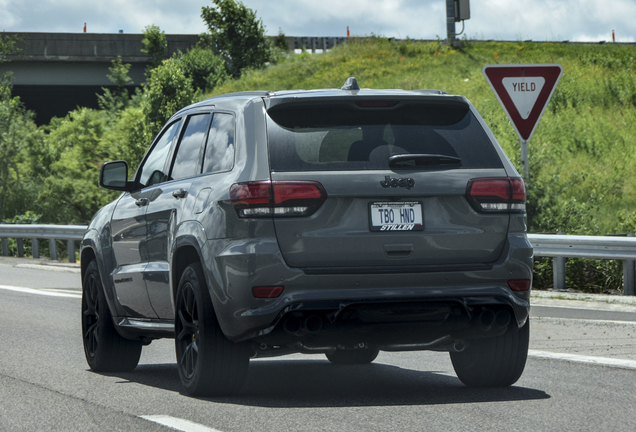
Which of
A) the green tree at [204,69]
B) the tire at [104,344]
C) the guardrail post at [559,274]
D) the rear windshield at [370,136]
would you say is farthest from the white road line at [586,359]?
the green tree at [204,69]

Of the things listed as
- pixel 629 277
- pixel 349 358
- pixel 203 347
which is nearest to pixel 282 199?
pixel 203 347

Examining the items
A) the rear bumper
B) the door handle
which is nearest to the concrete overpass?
the door handle

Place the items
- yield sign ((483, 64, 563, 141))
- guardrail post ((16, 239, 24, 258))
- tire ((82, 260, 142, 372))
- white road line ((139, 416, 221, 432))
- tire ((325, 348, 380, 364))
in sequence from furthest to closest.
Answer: guardrail post ((16, 239, 24, 258))
yield sign ((483, 64, 563, 141))
tire ((325, 348, 380, 364))
tire ((82, 260, 142, 372))
white road line ((139, 416, 221, 432))

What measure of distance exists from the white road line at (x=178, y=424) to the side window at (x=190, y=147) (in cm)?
163

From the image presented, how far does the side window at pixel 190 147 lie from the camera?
664 centimetres

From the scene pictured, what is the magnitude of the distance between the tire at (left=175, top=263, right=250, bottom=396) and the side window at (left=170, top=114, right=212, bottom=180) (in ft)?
2.71

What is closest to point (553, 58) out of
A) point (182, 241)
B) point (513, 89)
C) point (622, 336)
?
point (513, 89)

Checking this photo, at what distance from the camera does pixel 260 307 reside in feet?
18.2

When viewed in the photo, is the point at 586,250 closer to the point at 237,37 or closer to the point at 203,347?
the point at 203,347

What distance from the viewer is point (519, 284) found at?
19.4ft

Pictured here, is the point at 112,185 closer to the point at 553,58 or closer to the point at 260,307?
the point at 260,307

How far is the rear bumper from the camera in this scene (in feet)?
18.2

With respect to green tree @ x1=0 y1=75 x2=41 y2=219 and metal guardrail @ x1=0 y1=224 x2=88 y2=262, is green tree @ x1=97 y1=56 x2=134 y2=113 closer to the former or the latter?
green tree @ x1=0 y1=75 x2=41 y2=219

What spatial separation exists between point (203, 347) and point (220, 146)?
1.23m
